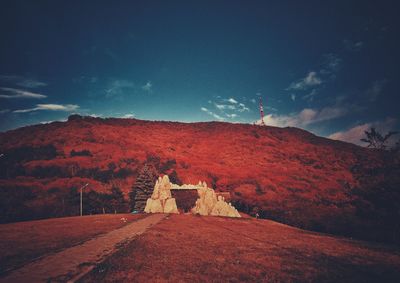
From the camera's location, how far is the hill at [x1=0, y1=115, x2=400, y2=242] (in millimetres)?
A: 37281

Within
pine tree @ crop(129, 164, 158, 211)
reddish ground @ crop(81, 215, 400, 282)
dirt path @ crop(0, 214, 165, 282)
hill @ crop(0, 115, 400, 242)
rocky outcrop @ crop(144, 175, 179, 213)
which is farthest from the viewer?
pine tree @ crop(129, 164, 158, 211)

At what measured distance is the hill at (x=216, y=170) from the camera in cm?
3728

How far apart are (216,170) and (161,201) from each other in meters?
31.3

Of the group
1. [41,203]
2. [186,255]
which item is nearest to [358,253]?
[186,255]

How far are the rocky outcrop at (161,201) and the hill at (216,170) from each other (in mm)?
9667

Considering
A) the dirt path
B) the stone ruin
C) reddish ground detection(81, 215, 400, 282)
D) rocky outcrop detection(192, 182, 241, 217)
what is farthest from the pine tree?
the dirt path

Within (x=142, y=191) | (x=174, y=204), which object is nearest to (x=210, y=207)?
(x=174, y=204)

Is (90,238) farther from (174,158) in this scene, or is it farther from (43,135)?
(43,135)

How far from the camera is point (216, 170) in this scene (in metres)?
68.3

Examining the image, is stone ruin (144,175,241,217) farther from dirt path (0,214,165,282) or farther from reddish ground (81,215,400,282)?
dirt path (0,214,165,282)

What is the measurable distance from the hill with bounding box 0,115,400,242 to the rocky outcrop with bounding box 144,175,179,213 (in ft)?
31.7

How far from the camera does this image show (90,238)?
17.5 metres

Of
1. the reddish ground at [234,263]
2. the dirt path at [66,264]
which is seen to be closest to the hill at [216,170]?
the reddish ground at [234,263]

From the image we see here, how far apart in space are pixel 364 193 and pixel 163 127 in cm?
8640
